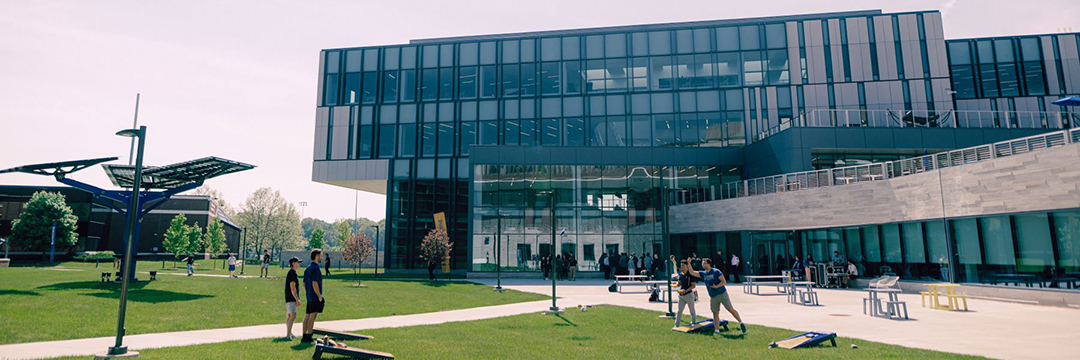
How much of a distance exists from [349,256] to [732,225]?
74.2ft

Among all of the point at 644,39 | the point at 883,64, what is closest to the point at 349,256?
the point at 644,39

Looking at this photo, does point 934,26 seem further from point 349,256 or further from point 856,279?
point 349,256

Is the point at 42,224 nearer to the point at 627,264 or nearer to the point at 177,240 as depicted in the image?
the point at 177,240

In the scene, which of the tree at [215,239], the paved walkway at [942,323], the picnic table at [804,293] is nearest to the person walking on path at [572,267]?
the paved walkway at [942,323]

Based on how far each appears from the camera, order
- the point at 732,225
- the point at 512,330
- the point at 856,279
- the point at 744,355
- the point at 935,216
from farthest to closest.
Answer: the point at 732,225 < the point at 856,279 < the point at 935,216 < the point at 512,330 < the point at 744,355

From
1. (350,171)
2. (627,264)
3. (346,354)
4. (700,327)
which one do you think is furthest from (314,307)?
(350,171)

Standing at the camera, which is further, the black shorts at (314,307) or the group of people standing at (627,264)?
the group of people standing at (627,264)

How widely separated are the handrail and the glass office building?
2.88 metres

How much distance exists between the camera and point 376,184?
5159 cm

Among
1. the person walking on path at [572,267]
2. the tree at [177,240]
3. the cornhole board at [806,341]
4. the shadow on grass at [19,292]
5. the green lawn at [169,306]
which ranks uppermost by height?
the tree at [177,240]

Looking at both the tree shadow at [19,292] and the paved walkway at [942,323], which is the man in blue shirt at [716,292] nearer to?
the paved walkway at [942,323]

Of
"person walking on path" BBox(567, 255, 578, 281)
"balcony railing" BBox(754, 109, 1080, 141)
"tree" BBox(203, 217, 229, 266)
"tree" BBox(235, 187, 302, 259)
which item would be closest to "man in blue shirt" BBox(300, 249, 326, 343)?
"person walking on path" BBox(567, 255, 578, 281)

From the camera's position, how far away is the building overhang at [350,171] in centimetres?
4875

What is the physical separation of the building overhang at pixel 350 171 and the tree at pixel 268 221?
171 feet
